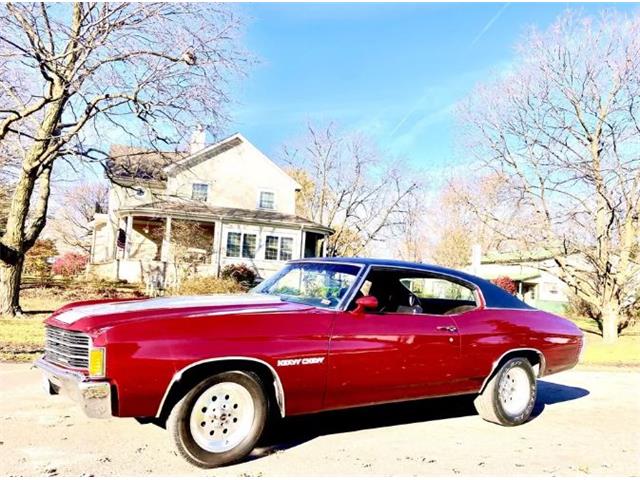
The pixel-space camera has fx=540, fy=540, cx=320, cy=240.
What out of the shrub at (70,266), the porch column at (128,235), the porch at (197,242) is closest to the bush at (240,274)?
the porch at (197,242)

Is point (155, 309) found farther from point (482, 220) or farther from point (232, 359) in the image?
point (482, 220)

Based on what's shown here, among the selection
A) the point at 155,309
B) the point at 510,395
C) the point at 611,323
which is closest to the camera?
the point at 155,309

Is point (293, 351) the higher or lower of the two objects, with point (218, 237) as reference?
lower

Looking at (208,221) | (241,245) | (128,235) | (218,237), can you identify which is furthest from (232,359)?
(128,235)

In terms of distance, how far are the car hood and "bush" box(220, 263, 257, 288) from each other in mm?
22289

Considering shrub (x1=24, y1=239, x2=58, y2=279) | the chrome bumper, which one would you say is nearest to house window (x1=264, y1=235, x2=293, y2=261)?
shrub (x1=24, y1=239, x2=58, y2=279)

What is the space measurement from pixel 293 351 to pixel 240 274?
79.0ft

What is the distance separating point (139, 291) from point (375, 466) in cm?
2069

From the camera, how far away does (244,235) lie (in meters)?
29.8

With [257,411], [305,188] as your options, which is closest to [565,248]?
[257,411]

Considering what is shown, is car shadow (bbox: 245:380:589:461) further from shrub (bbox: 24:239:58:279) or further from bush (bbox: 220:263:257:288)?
shrub (bbox: 24:239:58:279)

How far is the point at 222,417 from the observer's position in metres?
4.23

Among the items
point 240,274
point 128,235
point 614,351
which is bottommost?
point 614,351

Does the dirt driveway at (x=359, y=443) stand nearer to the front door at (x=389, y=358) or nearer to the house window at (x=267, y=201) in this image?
the front door at (x=389, y=358)
